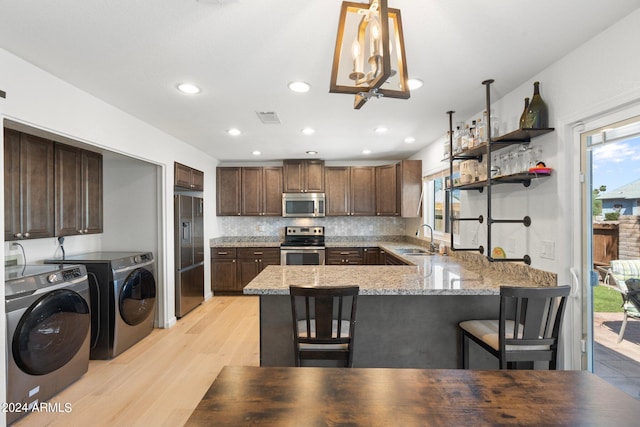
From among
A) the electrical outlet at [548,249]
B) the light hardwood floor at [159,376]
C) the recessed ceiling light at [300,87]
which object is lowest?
the light hardwood floor at [159,376]

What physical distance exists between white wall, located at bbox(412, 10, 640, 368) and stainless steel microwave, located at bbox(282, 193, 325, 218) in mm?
3270

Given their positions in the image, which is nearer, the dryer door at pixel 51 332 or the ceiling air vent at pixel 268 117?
the dryer door at pixel 51 332

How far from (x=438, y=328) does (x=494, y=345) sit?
1.47 feet

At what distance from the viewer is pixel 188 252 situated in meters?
4.30

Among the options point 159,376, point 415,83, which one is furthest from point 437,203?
point 159,376

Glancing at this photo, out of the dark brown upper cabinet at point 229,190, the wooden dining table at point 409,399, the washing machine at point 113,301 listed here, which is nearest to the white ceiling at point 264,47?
the washing machine at point 113,301

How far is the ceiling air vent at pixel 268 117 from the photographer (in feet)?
10.1

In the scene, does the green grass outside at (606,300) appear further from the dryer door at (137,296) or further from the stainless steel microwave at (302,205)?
the stainless steel microwave at (302,205)

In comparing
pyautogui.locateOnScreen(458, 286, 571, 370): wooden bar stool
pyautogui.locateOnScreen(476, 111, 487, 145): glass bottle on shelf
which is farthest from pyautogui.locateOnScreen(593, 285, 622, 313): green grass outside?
pyautogui.locateOnScreen(476, 111, 487, 145): glass bottle on shelf

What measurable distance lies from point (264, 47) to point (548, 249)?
2237 mm

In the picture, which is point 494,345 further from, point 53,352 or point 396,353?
point 53,352

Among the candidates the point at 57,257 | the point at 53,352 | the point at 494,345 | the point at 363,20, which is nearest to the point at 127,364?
the point at 53,352

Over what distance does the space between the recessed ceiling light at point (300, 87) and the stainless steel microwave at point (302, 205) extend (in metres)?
3.10

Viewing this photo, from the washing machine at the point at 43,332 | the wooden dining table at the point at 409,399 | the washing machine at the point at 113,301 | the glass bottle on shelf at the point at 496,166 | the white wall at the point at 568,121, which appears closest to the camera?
the wooden dining table at the point at 409,399
